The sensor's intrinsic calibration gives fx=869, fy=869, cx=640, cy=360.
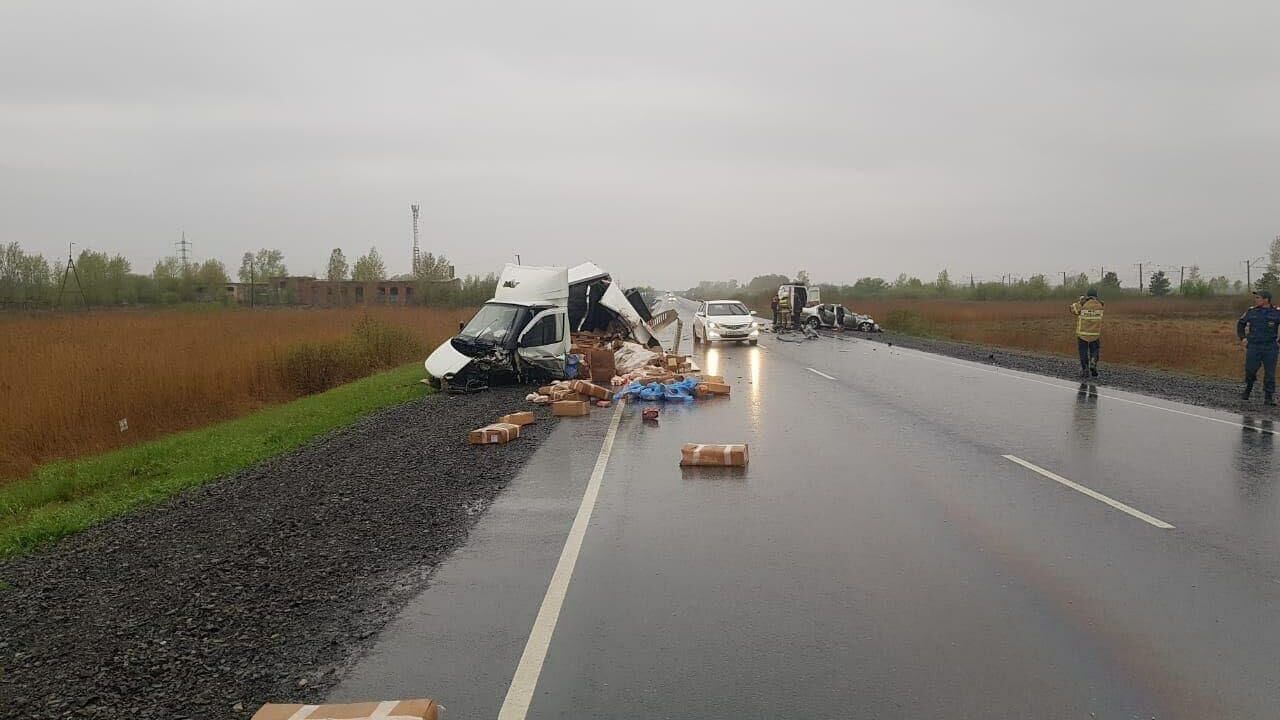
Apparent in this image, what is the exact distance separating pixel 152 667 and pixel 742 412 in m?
→ 10.3

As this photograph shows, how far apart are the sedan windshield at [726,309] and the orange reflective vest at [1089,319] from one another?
1563 cm

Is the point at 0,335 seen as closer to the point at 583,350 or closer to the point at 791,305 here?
the point at 583,350

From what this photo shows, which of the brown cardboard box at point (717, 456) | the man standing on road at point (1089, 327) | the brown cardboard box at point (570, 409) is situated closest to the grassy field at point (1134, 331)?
the man standing on road at point (1089, 327)

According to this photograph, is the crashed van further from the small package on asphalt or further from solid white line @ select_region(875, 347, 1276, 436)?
solid white line @ select_region(875, 347, 1276, 436)

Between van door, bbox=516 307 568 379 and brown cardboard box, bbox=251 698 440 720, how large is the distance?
14.0 meters

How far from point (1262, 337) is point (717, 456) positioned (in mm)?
10948

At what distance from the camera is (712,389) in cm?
1647

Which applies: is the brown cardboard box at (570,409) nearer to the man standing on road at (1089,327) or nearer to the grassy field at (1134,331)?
the man standing on road at (1089,327)

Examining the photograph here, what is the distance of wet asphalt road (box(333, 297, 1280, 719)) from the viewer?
13.5 ft

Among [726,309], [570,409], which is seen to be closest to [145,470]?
[570,409]

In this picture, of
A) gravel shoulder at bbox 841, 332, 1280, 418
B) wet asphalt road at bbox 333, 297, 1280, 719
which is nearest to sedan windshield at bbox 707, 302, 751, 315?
gravel shoulder at bbox 841, 332, 1280, 418

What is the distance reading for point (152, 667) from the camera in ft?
15.0

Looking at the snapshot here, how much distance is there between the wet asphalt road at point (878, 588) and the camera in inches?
161

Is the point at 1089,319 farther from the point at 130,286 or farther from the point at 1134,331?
the point at 130,286
